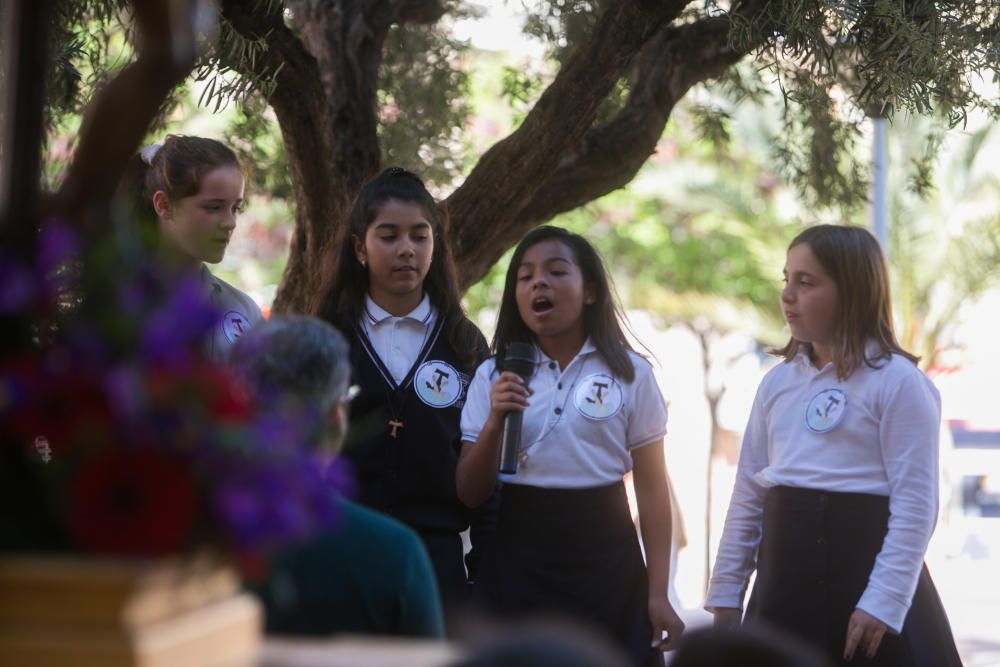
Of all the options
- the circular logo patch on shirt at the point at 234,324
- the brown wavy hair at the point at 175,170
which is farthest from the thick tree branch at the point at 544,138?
the circular logo patch on shirt at the point at 234,324

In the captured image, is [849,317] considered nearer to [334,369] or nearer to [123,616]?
[334,369]

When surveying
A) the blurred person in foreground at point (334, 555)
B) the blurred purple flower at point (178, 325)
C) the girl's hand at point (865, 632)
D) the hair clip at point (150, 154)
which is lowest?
the girl's hand at point (865, 632)

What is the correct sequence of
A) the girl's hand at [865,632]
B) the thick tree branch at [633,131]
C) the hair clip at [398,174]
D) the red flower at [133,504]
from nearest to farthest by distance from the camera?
1. the red flower at [133,504]
2. the girl's hand at [865,632]
3. the hair clip at [398,174]
4. the thick tree branch at [633,131]

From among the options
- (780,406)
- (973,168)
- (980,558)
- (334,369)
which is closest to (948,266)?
(973,168)

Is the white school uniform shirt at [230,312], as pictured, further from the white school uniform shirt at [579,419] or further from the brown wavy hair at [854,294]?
the brown wavy hair at [854,294]

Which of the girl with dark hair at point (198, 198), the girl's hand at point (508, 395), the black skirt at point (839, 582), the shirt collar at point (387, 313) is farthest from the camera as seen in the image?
the shirt collar at point (387, 313)

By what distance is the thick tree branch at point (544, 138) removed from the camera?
5133 mm

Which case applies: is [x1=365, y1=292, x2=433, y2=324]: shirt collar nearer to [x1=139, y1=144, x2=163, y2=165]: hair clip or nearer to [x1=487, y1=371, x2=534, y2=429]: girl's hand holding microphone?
[x1=487, y1=371, x2=534, y2=429]: girl's hand holding microphone

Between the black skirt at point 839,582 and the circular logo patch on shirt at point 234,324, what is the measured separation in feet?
5.57

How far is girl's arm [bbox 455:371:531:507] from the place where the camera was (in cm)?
374

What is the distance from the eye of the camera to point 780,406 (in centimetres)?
426

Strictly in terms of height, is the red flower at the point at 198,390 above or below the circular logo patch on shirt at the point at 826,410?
above

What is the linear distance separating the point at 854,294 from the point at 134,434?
10.2 ft

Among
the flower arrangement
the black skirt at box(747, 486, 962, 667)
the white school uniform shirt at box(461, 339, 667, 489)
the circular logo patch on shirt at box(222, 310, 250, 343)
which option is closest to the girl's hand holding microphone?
the white school uniform shirt at box(461, 339, 667, 489)
